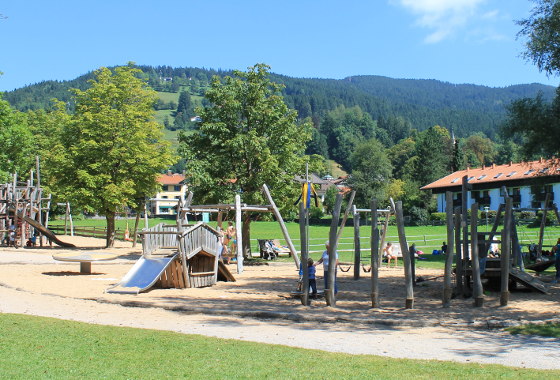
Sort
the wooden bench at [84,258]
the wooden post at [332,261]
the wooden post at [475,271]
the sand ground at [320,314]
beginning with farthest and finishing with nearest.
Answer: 1. the wooden bench at [84,258]
2. the wooden post at [475,271]
3. the wooden post at [332,261]
4. the sand ground at [320,314]

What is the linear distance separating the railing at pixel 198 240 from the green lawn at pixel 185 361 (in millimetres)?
8296

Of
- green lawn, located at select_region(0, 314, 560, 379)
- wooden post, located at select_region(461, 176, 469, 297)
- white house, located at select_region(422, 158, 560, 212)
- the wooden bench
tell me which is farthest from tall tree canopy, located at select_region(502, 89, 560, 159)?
white house, located at select_region(422, 158, 560, 212)

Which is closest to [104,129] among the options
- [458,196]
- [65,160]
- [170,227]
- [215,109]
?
[65,160]

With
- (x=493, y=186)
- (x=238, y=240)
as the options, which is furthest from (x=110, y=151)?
(x=493, y=186)

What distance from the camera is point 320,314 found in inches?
575

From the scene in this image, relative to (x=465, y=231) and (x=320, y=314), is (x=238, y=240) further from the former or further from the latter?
(x=320, y=314)

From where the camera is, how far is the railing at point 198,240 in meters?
19.5

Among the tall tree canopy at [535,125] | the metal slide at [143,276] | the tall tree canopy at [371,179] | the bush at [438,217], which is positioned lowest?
the metal slide at [143,276]

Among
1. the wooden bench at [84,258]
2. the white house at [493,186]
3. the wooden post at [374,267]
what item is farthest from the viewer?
the white house at [493,186]

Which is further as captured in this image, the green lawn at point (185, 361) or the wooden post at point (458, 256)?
the wooden post at point (458, 256)

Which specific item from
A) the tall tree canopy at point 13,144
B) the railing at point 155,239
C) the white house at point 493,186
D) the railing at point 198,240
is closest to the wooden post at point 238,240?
the railing at point 155,239

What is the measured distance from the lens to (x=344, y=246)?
1682 inches

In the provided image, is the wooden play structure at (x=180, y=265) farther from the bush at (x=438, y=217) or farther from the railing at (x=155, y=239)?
the bush at (x=438, y=217)

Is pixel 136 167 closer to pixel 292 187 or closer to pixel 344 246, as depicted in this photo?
pixel 292 187
